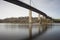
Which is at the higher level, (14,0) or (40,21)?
(14,0)

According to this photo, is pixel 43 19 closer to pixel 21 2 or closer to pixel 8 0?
pixel 21 2

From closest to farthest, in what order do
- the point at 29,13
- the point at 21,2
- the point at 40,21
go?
1. the point at 21,2
2. the point at 29,13
3. the point at 40,21

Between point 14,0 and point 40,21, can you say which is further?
point 40,21

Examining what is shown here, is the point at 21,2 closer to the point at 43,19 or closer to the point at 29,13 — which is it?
the point at 29,13

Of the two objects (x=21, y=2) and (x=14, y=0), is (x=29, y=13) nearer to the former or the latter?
(x=21, y=2)

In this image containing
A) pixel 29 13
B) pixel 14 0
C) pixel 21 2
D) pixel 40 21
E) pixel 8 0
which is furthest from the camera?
pixel 40 21

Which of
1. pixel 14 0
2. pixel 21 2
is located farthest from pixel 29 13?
pixel 14 0

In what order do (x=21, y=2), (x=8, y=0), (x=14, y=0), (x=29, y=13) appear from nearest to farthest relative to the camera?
(x=8, y=0)
(x=14, y=0)
(x=21, y=2)
(x=29, y=13)

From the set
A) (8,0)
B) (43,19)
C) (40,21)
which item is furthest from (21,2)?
(43,19)

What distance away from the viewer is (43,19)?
53938mm

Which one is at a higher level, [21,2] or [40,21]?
[21,2]

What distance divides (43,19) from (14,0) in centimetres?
3472

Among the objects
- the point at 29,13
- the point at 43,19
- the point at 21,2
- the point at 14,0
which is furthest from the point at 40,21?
the point at 14,0

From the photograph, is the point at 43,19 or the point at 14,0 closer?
the point at 14,0
